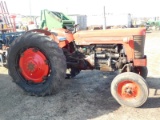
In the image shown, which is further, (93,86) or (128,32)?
(93,86)

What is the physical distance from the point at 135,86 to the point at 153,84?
1.57m

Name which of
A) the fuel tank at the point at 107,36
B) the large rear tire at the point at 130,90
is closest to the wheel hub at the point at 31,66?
the fuel tank at the point at 107,36

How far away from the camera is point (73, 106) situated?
4.38m

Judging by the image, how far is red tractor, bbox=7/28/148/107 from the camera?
14.4 feet

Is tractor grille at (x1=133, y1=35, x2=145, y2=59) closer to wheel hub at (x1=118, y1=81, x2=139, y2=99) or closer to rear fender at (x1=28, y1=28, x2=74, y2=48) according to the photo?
wheel hub at (x1=118, y1=81, x2=139, y2=99)

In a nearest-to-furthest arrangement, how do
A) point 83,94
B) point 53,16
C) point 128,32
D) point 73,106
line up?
point 73,106 → point 128,32 → point 83,94 → point 53,16

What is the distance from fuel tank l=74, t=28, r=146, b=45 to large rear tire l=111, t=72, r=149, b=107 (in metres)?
0.82

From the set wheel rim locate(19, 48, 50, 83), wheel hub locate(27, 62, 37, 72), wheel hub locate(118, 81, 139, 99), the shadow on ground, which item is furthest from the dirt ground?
wheel hub locate(27, 62, 37, 72)

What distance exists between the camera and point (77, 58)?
206 inches

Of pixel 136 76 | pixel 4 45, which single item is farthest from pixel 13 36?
pixel 136 76

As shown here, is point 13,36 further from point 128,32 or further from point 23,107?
point 128,32

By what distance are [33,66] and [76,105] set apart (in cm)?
123

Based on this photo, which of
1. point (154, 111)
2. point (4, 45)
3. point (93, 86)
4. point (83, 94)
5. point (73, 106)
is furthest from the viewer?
point (4, 45)

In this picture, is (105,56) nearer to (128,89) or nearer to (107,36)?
(107,36)
